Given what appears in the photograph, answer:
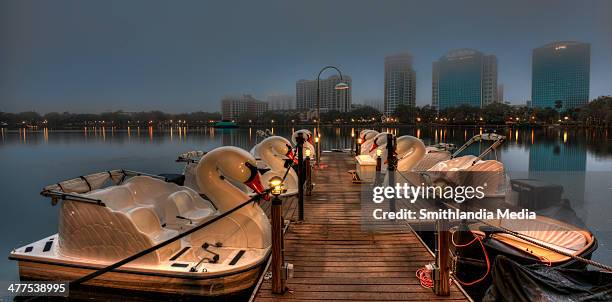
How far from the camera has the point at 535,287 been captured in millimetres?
3154

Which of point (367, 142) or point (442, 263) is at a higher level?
point (367, 142)

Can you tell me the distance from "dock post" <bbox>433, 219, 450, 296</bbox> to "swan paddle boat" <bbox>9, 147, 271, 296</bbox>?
98.4 inches

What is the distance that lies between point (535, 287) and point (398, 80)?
136404 mm

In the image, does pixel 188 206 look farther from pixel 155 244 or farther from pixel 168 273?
pixel 168 273

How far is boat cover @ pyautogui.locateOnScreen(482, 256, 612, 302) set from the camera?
3090mm

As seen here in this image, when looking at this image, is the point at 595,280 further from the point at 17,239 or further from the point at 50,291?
the point at 17,239

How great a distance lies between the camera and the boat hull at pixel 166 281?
182 inches

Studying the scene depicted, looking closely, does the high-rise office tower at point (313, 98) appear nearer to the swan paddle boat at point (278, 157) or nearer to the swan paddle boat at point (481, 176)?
the swan paddle boat at point (278, 157)

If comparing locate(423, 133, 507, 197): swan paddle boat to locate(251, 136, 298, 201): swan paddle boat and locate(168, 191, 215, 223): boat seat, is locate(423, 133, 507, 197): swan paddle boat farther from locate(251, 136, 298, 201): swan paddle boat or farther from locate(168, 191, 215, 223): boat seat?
locate(168, 191, 215, 223): boat seat

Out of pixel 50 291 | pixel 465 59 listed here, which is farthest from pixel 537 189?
pixel 465 59

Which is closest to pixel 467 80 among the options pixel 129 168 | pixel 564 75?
pixel 564 75

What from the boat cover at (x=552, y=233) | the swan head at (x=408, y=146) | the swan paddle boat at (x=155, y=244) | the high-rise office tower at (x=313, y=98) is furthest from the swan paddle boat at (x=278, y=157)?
the high-rise office tower at (x=313, y=98)

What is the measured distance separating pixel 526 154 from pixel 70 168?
45.6 m

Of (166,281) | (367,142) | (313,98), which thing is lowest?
(166,281)
